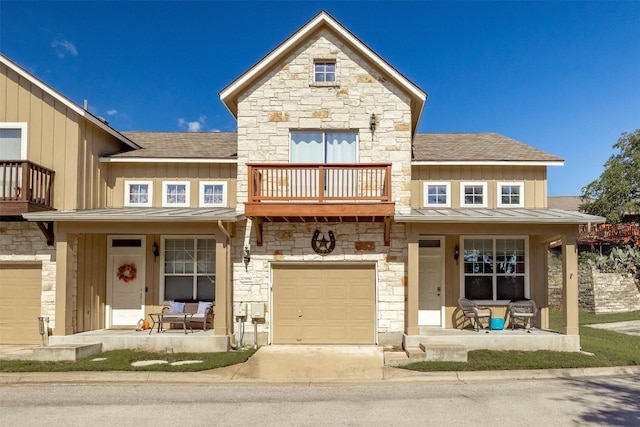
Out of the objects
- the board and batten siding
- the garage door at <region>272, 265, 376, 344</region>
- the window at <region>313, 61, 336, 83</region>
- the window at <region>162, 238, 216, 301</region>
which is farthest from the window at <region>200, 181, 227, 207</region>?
the window at <region>313, 61, 336, 83</region>

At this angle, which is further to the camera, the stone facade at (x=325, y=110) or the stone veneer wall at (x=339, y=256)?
the stone facade at (x=325, y=110)

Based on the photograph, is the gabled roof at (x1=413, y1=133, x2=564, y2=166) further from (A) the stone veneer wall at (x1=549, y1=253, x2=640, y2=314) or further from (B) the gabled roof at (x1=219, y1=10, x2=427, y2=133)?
(A) the stone veneer wall at (x1=549, y1=253, x2=640, y2=314)

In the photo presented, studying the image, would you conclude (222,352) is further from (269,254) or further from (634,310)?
(634,310)

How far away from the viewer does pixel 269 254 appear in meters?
12.1

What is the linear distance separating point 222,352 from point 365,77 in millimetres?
7844

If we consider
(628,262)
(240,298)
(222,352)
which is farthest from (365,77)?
(628,262)

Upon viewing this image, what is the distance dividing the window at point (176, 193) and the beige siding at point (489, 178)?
6.71 metres

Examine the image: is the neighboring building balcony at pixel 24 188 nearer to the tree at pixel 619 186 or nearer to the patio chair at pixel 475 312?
the patio chair at pixel 475 312

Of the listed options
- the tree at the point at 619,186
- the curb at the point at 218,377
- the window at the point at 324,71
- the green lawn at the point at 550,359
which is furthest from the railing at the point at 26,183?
the tree at the point at 619,186

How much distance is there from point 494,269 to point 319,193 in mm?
5947

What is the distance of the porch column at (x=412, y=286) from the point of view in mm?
11234

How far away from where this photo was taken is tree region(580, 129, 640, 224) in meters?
29.8

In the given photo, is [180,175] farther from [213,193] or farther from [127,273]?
[127,273]

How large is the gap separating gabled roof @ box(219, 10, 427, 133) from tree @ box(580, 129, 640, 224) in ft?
78.6
